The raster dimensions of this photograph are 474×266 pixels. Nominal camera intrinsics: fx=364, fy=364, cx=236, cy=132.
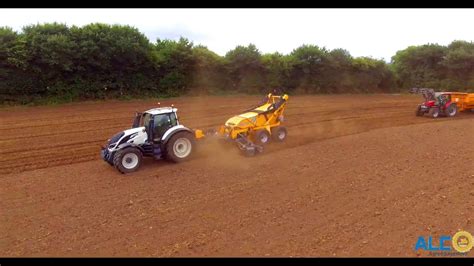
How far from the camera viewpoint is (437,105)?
56.7 ft

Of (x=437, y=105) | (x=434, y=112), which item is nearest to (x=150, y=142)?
(x=434, y=112)

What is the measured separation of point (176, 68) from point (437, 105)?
16.3m

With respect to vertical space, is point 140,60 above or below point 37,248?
above

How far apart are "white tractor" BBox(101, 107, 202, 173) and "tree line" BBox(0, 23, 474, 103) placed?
12943 mm

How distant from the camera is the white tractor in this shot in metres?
9.73

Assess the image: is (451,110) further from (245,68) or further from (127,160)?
(127,160)

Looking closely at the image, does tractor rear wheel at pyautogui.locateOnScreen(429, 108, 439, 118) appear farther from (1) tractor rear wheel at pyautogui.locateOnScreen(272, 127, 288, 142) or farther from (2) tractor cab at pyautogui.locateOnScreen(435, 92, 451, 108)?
(1) tractor rear wheel at pyautogui.locateOnScreen(272, 127, 288, 142)

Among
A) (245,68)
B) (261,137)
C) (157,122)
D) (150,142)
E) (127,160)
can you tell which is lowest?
(127,160)

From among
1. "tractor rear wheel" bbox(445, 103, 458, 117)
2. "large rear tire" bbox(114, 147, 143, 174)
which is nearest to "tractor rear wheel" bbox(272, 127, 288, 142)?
"large rear tire" bbox(114, 147, 143, 174)

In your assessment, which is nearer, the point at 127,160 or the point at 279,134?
the point at 127,160

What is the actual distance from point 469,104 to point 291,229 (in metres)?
15.9

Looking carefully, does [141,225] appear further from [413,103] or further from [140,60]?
[413,103]
